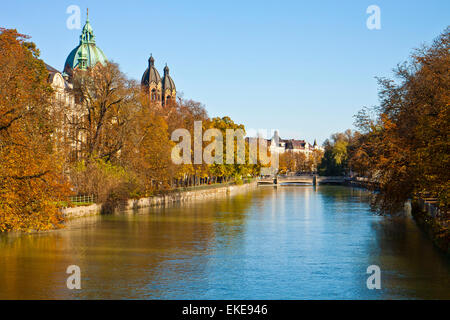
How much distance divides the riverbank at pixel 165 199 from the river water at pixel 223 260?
57.2 inches

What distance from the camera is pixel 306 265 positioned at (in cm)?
2594

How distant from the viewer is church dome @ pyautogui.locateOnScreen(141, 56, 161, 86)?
15338 centimetres

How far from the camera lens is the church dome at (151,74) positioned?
153375 millimetres

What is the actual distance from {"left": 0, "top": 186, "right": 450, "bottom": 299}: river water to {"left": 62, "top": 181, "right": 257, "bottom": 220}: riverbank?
1453 millimetres

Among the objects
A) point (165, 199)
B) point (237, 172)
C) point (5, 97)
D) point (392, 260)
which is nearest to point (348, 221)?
point (392, 260)

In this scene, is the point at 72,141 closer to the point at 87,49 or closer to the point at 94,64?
the point at 94,64

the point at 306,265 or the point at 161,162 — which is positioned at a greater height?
the point at 161,162

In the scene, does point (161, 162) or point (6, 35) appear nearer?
point (6, 35)

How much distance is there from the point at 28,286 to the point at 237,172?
78.5 m

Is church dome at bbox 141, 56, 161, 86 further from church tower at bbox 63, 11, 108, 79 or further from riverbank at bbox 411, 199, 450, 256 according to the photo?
riverbank at bbox 411, 199, 450, 256

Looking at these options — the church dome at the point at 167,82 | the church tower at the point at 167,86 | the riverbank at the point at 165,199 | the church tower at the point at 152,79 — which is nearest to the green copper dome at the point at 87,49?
the church tower at the point at 152,79
